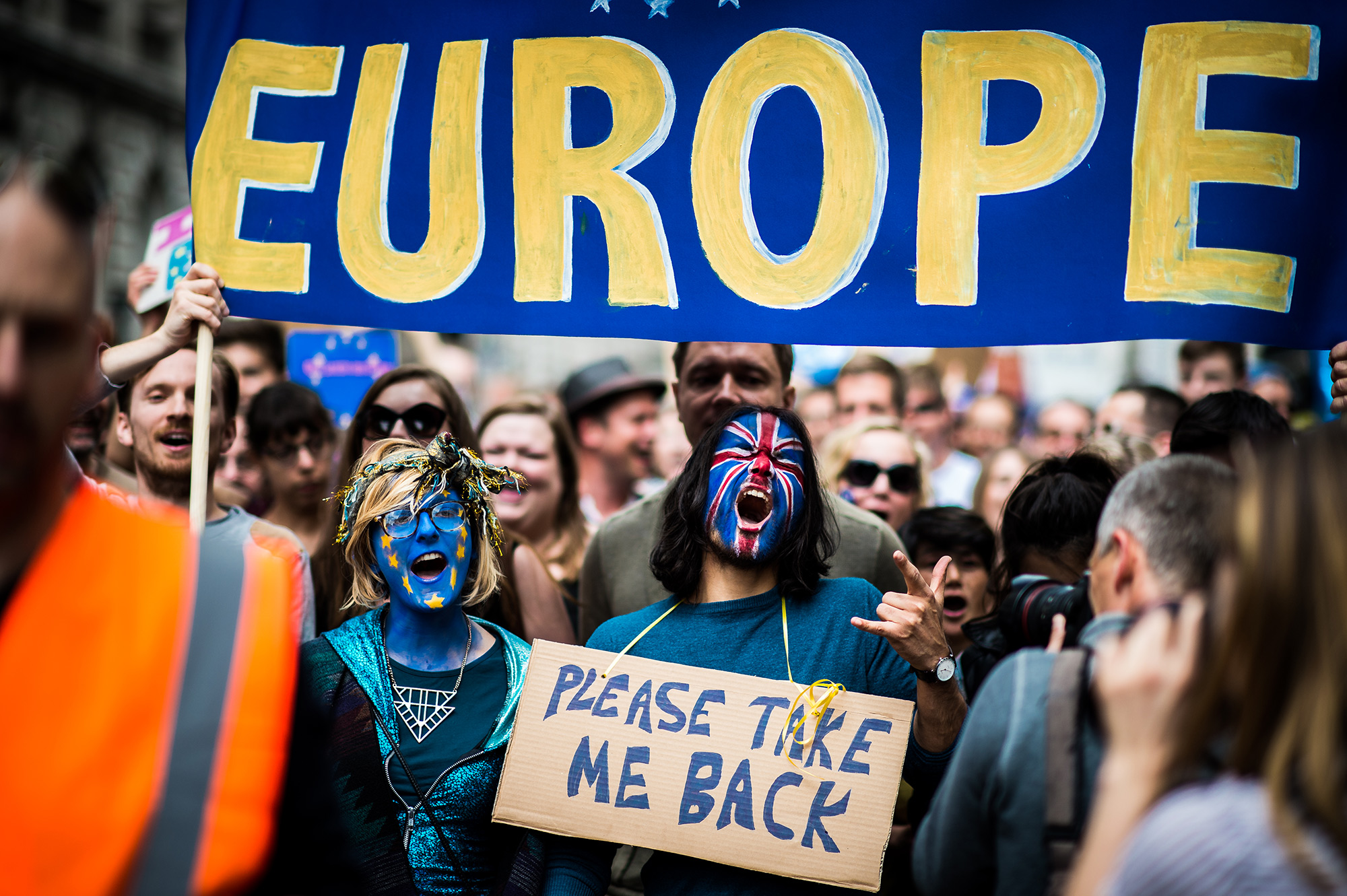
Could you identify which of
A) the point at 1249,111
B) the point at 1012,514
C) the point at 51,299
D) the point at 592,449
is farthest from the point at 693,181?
the point at 592,449

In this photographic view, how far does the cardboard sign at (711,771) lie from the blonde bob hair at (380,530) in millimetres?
436

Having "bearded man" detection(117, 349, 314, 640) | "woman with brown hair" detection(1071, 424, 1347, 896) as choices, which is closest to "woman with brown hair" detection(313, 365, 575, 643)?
"bearded man" detection(117, 349, 314, 640)

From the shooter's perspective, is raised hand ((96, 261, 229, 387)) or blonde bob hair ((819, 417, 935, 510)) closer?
raised hand ((96, 261, 229, 387))

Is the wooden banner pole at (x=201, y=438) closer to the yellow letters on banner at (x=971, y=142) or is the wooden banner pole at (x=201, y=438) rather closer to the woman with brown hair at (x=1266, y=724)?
the yellow letters on banner at (x=971, y=142)

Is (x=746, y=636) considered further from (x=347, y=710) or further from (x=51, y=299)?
(x=51, y=299)

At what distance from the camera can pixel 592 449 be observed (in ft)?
24.0

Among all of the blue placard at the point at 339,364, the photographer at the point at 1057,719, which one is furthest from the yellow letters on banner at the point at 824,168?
the blue placard at the point at 339,364

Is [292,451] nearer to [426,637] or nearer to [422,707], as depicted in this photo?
[426,637]

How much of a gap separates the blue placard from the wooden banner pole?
139 inches

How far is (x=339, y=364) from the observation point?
6805mm

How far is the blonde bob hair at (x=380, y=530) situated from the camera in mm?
3051

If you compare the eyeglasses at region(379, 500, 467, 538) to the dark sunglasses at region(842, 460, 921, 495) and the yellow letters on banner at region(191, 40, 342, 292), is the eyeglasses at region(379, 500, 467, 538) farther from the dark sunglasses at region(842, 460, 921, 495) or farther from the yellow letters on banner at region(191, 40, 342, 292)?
the dark sunglasses at region(842, 460, 921, 495)

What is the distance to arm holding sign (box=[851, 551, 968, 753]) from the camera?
2.71 meters

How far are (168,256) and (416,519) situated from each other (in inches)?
100
